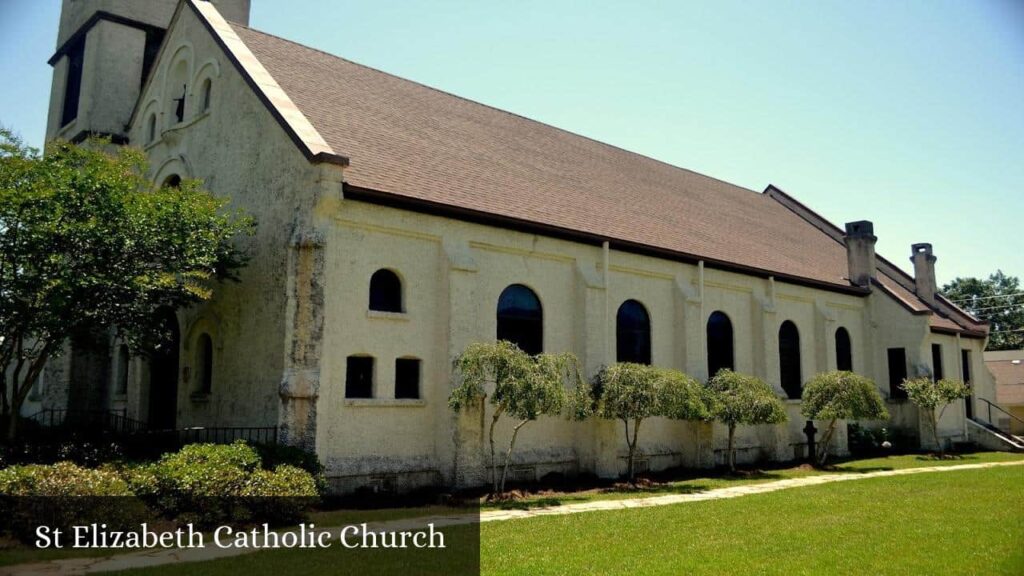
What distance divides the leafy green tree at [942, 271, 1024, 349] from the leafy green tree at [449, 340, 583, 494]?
71391 mm

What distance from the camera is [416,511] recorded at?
14461 millimetres

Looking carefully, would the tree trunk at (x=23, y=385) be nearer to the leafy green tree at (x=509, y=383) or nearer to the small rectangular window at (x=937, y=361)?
the leafy green tree at (x=509, y=383)

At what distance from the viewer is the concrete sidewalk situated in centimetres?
912

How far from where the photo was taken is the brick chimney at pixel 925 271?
35.0 meters

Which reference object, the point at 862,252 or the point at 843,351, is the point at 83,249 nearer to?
the point at 843,351

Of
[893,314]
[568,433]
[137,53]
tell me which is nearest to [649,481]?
[568,433]

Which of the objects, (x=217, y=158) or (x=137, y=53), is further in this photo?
(x=137, y=53)

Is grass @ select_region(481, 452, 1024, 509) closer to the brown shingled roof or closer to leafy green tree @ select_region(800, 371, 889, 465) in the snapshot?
leafy green tree @ select_region(800, 371, 889, 465)

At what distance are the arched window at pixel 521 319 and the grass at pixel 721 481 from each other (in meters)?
Result: 3.80

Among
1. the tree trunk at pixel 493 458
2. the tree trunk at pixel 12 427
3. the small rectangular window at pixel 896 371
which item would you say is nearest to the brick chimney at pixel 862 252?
the small rectangular window at pixel 896 371

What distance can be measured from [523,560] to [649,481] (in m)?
10.7

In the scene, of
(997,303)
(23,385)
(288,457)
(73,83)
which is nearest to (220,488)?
(288,457)

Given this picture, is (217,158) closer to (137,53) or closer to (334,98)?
(334,98)

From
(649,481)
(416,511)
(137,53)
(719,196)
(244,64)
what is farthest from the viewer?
(719,196)
